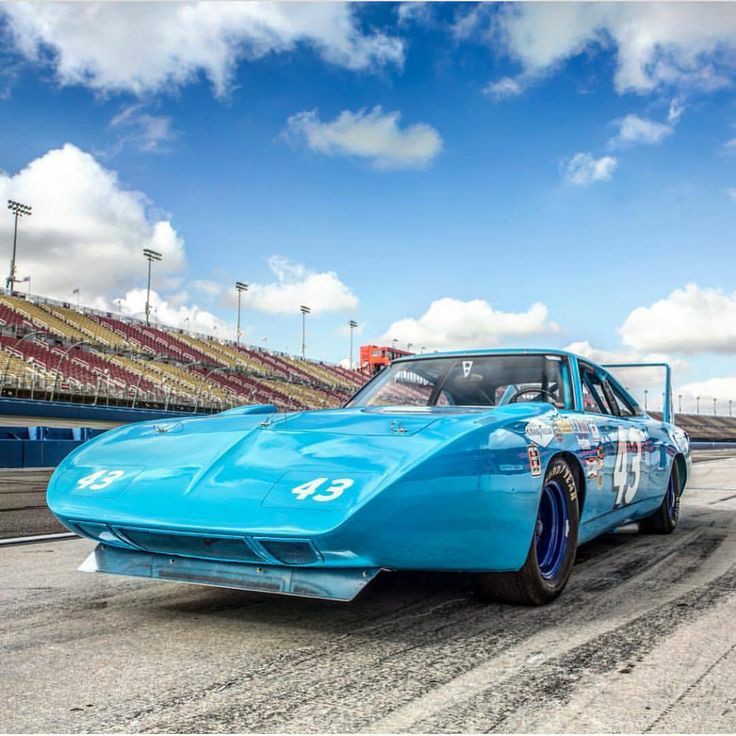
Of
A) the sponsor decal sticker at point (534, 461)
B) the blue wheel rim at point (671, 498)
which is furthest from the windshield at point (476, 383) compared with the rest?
the blue wheel rim at point (671, 498)

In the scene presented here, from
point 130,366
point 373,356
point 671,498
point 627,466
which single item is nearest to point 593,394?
point 627,466

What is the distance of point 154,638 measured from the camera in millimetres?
2979

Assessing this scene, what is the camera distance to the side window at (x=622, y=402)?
5527 mm

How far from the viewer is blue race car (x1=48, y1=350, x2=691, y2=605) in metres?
2.87

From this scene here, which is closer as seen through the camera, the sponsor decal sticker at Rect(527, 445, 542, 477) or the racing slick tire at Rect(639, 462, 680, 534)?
the sponsor decal sticker at Rect(527, 445, 542, 477)

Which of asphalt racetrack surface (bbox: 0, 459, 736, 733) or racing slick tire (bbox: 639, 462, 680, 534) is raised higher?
racing slick tire (bbox: 639, 462, 680, 534)

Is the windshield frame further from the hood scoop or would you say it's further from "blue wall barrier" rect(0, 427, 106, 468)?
"blue wall barrier" rect(0, 427, 106, 468)

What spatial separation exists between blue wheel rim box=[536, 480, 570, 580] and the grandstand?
1393 inches

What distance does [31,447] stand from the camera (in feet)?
52.5

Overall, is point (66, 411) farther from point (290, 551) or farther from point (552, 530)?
point (290, 551)

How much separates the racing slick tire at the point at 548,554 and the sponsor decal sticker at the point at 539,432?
0.41 ft

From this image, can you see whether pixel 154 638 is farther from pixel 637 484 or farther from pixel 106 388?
pixel 106 388

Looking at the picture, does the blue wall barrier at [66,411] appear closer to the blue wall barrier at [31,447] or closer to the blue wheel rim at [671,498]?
the blue wall barrier at [31,447]

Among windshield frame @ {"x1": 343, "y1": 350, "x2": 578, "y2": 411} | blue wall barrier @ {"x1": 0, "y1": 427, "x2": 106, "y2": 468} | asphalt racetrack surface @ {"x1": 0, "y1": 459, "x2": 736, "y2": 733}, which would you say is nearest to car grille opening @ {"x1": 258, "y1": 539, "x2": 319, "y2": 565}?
asphalt racetrack surface @ {"x1": 0, "y1": 459, "x2": 736, "y2": 733}
